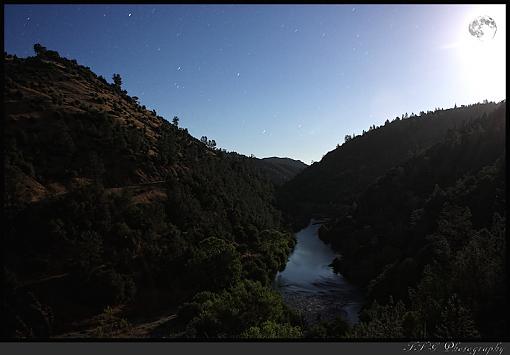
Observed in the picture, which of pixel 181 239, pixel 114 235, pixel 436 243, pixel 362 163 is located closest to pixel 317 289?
pixel 436 243

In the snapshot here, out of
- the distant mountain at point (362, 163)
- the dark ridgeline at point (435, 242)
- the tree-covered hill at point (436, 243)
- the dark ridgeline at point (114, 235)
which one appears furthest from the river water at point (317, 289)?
the distant mountain at point (362, 163)

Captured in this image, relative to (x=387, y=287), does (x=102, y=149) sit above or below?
above

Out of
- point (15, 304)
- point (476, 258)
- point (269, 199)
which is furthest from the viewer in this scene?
point (269, 199)

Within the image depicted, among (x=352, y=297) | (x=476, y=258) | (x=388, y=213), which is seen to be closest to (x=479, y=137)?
(x=388, y=213)

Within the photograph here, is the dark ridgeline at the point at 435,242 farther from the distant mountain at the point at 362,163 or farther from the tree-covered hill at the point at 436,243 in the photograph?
the distant mountain at the point at 362,163

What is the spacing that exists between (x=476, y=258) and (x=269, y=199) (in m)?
81.0

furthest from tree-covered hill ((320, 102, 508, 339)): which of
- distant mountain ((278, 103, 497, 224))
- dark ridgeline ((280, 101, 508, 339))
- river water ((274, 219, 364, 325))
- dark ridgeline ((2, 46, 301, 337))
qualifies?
distant mountain ((278, 103, 497, 224))

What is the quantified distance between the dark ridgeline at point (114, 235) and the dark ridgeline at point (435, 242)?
29.6ft

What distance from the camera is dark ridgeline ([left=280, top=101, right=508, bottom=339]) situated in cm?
1680

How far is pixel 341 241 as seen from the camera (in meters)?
72.4

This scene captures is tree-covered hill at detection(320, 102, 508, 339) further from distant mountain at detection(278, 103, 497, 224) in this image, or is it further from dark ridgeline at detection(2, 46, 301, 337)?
distant mountain at detection(278, 103, 497, 224)

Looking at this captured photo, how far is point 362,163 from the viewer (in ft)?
570
